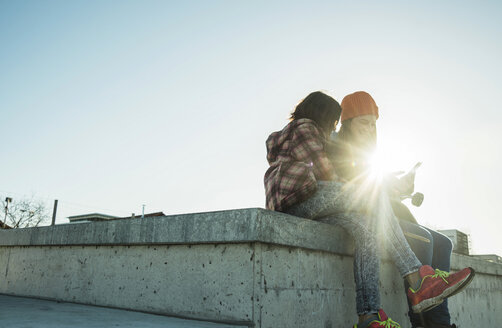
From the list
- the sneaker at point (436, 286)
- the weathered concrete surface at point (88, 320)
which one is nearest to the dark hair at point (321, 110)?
the sneaker at point (436, 286)

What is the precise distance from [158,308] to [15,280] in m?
2.35

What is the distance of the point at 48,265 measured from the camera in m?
3.63

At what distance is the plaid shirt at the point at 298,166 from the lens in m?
2.72

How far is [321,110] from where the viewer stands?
297cm

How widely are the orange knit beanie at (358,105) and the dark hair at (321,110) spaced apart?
1.56 feet

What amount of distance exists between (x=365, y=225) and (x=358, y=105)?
1227 millimetres

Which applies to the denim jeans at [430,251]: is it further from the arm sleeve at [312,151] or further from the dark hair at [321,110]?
the dark hair at [321,110]

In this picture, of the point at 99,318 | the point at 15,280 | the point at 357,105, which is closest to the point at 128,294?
the point at 99,318

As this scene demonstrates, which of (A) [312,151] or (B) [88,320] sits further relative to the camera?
(A) [312,151]

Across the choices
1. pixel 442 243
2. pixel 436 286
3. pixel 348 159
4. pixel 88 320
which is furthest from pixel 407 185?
pixel 88 320

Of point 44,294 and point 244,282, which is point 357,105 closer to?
point 244,282

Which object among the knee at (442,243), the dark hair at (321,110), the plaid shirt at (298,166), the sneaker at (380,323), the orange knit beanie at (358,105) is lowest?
the sneaker at (380,323)

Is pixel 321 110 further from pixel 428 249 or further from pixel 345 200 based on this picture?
pixel 428 249

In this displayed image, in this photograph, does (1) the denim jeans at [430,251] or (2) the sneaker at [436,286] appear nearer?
(2) the sneaker at [436,286]
